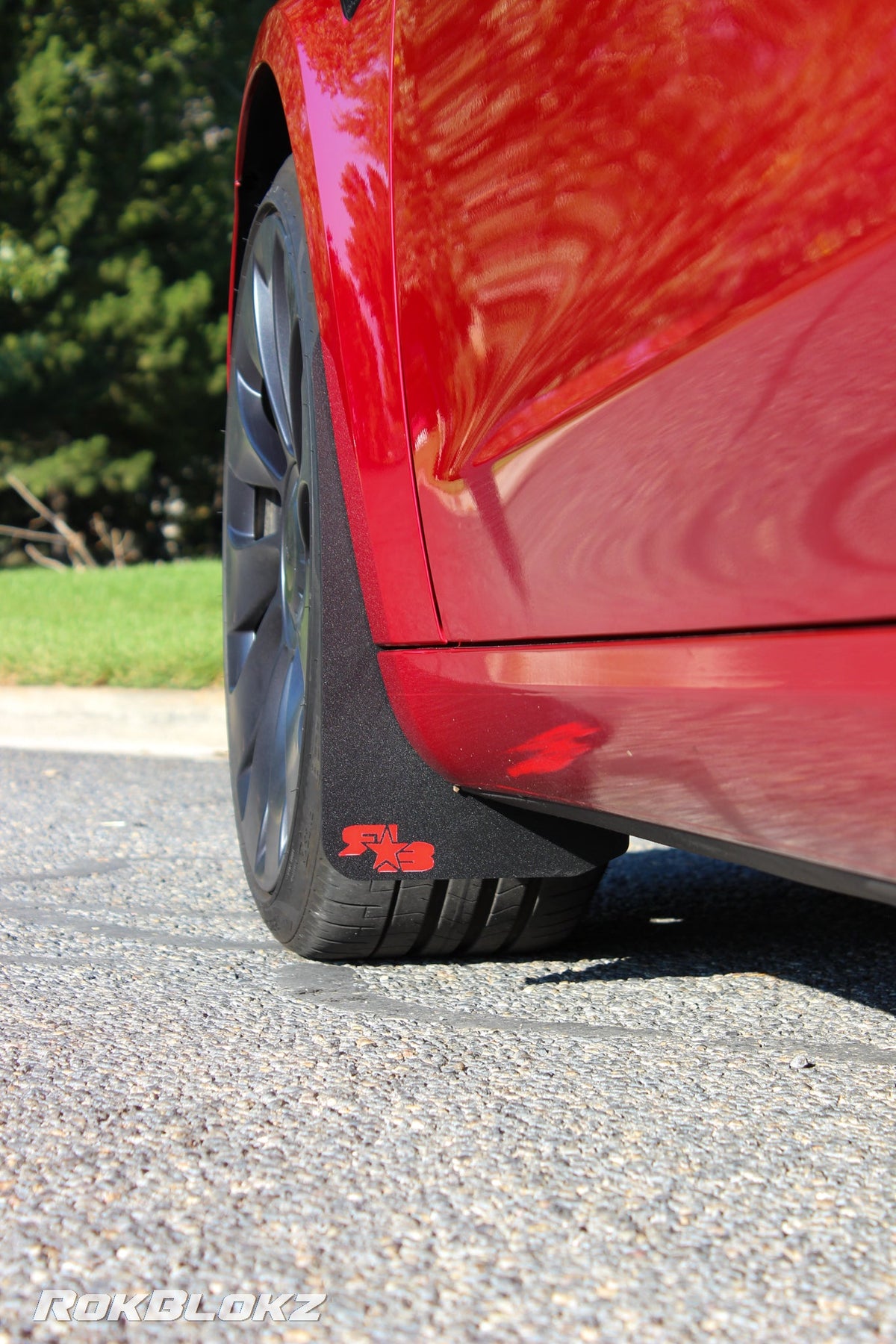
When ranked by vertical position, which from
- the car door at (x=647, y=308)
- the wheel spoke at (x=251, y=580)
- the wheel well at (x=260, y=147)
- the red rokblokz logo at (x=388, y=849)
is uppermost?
the wheel well at (x=260, y=147)

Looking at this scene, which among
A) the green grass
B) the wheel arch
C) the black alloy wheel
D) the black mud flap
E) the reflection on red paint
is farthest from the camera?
the green grass

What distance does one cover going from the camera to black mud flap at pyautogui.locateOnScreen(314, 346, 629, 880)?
1.81 meters

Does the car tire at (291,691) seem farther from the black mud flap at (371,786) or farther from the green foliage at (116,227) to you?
the green foliage at (116,227)

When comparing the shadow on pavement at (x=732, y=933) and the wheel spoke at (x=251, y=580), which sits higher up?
the wheel spoke at (x=251, y=580)

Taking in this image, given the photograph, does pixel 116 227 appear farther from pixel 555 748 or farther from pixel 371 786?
pixel 555 748

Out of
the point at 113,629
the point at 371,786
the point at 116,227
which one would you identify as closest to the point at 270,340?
the point at 371,786

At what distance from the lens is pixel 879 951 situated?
2188 mm

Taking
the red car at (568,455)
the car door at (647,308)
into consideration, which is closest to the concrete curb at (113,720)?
the red car at (568,455)

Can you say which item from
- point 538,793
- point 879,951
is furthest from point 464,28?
point 879,951

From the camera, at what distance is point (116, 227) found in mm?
18016

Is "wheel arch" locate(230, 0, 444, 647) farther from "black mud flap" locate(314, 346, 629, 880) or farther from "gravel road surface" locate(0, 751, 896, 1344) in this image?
"gravel road surface" locate(0, 751, 896, 1344)

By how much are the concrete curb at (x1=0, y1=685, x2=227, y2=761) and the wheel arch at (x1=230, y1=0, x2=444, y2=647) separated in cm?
303

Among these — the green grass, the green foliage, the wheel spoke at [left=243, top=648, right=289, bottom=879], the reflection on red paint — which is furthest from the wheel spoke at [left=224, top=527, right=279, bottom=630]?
the green foliage

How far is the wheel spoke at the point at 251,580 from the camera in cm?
244
